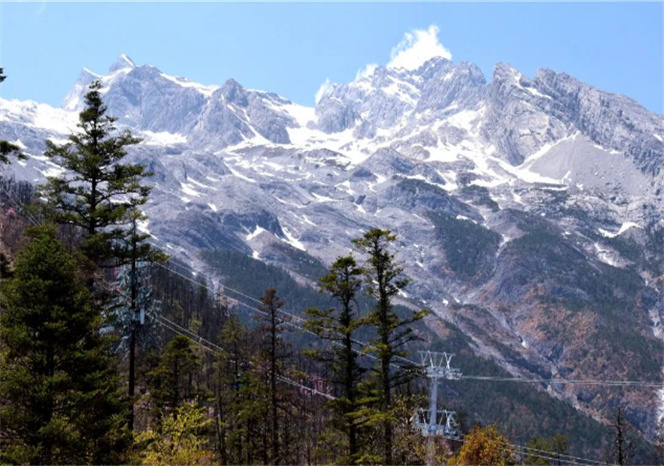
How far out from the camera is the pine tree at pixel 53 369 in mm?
27234

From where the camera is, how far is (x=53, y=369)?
29156 millimetres

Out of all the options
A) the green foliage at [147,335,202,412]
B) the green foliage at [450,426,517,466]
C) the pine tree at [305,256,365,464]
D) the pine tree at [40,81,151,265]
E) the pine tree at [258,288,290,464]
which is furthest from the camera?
A: the green foliage at [450,426,517,466]

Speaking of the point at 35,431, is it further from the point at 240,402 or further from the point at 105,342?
the point at 240,402

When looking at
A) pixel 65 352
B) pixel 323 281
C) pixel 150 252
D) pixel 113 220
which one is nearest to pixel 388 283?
pixel 323 281

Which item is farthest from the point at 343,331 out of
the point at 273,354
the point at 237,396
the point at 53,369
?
the point at 237,396

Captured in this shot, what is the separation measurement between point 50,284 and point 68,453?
7.36 m

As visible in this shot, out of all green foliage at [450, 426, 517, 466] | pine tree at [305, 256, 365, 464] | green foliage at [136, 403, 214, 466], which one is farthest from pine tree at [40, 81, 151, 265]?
green foliage at [450, 426, 517, 466]

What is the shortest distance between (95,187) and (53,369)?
1030cm

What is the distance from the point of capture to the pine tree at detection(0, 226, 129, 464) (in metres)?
27.2

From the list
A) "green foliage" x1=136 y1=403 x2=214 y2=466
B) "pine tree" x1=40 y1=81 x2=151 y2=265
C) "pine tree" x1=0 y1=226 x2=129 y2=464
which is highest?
"pine tree" x1=40 y1=81 x2=151 y2=265

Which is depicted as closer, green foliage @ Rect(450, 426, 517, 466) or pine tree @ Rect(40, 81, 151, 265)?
pine tree @ Rect(40, 81, 151, 265)

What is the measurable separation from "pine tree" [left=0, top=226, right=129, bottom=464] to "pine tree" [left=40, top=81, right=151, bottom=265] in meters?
2.51

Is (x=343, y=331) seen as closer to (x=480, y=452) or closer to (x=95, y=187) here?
(x=95, y=187)

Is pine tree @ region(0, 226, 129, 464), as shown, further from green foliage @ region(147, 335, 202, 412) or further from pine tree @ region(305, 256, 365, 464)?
green foliage @ region(147, 335, 202, 412)
